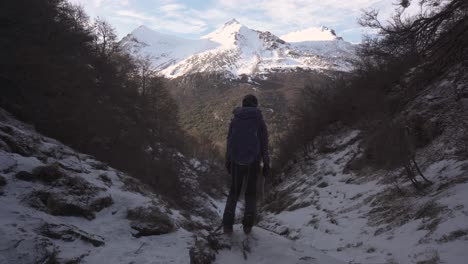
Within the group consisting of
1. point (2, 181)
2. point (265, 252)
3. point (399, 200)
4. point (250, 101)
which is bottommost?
point (265, 252)

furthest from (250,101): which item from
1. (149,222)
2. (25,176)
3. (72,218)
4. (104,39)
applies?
(104,39)

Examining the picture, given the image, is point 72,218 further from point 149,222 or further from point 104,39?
point 104,39

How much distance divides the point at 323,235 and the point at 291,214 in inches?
155

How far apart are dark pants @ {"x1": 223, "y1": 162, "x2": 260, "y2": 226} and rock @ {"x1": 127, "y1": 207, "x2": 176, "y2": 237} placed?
99cm

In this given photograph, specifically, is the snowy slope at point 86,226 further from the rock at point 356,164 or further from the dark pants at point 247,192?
the rock at point 356,164

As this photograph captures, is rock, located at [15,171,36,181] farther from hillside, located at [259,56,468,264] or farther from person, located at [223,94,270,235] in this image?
hillside, located at [259,56,468,264]

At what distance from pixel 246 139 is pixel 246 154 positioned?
220 millimetres

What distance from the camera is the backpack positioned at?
5547mm

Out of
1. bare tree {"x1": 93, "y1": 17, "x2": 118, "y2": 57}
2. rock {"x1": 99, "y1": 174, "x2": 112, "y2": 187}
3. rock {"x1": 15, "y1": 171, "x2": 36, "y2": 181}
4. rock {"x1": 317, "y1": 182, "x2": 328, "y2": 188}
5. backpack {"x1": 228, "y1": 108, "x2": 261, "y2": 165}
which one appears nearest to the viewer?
backpack {"x1": 228, "y1": 108, "x2": 261, "y2": 165}

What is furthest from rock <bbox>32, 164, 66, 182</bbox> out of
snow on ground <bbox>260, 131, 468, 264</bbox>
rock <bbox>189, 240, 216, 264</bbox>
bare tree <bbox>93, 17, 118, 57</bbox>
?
bare tree <bbox>93, 17, 118, 57</bbox>

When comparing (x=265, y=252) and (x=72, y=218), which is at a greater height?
(x=72, y=218)

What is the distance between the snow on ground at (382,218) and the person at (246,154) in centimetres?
220

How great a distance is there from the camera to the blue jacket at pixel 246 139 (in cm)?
556

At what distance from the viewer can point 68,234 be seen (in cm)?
498
